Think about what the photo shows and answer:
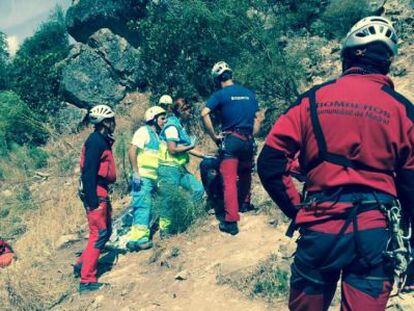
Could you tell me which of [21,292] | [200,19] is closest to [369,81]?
[21,292]

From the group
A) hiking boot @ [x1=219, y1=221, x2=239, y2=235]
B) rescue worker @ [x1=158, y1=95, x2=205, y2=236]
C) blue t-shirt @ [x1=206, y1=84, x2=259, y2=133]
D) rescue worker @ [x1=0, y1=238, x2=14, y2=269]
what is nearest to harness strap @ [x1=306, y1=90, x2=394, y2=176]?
blue t-shirt @ [x1=206, y1=84, x2=259, y2=133]

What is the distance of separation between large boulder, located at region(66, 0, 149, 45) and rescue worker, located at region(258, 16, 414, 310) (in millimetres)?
14684

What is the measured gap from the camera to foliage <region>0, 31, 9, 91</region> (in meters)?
20.5

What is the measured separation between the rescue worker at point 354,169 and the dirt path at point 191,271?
2.11 metres

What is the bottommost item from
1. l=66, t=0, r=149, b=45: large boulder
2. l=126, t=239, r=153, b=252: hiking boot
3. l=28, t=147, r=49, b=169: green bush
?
l=28, t=147, r=49, b=169: green bush

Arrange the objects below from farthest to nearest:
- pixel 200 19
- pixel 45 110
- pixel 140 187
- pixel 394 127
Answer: pixel 45 110 → pixel 200 19 → pixel 140 187 → pixel 394 127

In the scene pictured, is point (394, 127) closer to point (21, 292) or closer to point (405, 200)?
point (405, 200)

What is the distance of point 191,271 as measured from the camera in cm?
588

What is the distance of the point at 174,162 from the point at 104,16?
11.8 metres

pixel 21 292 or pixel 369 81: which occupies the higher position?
pixel 369 81

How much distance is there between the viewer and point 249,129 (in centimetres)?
641

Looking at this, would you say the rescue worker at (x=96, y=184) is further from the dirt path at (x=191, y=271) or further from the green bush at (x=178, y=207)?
the green bush at (x=178, y=207)

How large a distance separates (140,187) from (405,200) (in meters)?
4.51

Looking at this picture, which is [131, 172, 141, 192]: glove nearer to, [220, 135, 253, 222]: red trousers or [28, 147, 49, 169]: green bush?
[220, 135, 253, 222]: red trousers
